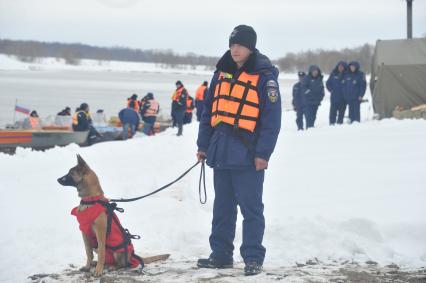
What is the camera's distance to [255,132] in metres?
5.04

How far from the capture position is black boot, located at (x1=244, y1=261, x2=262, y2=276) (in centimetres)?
482

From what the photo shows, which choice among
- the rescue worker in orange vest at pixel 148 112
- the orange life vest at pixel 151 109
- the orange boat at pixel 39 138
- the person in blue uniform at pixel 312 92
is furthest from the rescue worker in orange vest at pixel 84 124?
the person in blue uniform at pixel 312 92

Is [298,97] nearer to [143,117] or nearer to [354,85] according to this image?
[354,85]

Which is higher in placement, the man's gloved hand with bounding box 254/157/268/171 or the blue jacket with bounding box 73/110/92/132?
the man's gloved hand with bounding box 254/157/268/171

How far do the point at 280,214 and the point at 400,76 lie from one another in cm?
1379

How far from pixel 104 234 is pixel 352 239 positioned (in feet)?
7.79

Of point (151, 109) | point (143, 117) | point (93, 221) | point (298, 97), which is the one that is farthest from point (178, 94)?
point (93, 221)

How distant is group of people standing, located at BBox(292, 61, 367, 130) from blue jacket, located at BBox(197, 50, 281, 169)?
12282 millimetres

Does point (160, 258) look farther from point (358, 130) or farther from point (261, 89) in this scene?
point (358, 130)

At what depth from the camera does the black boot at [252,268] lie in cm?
482

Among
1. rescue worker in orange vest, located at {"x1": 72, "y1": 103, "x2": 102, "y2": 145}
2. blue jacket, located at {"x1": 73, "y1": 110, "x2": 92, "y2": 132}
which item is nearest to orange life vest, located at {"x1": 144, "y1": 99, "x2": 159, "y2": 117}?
rescue worker in orange vest, located at {"x1": 72, "y1": 103, "x2": 102, "y2": 145}

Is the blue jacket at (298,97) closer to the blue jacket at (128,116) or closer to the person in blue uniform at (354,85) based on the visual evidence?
the person in blue uniform at (354,85)

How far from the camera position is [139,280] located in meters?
4.75

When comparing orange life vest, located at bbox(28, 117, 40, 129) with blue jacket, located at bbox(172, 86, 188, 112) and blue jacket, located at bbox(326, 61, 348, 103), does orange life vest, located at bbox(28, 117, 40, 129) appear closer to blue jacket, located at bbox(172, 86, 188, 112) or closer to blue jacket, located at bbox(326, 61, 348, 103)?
blue jacket, located at bbox(172, 86, 188, 112)
